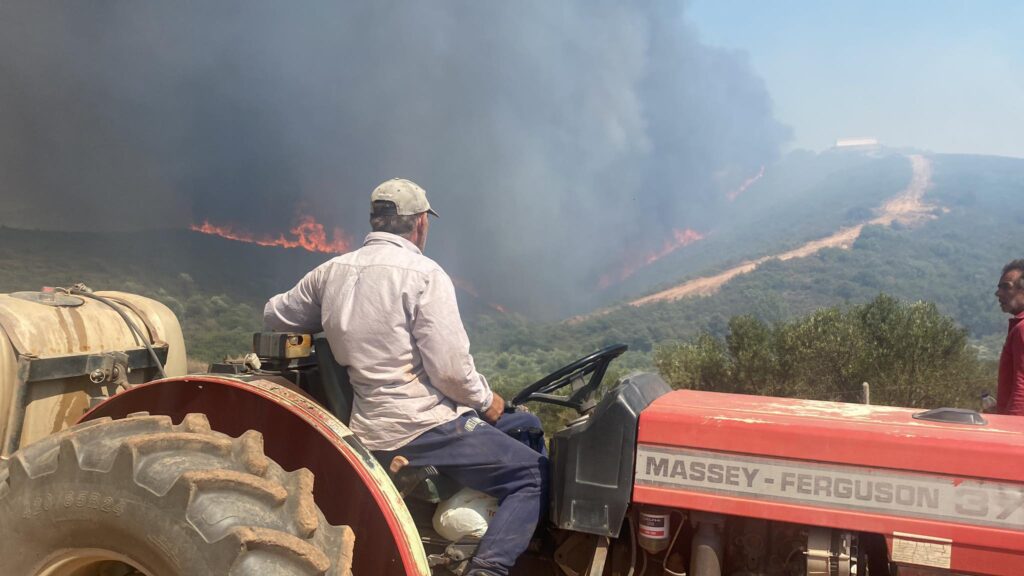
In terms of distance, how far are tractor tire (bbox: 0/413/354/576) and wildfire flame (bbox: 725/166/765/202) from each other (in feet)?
220

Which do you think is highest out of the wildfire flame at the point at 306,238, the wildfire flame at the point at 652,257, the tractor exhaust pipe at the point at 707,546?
the wildfire flame at the point at 652,257

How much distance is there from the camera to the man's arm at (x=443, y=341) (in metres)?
2.38

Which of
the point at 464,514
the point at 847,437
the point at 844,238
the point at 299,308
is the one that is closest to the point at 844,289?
the point at 844,238

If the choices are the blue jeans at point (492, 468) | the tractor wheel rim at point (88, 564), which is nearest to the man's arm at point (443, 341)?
the blue jeans at point (492, 468)

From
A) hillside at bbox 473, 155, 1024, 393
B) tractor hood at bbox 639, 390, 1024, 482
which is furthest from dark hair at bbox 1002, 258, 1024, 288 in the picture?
hillside at bbox 473, 155, 1024, 393

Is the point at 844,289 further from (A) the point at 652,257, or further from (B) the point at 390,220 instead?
(B) the point at 390,220

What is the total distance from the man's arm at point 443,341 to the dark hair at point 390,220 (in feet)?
0.92

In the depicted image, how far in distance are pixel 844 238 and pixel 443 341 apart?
5978 centimetres

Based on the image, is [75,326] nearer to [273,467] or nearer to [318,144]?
[273,467]

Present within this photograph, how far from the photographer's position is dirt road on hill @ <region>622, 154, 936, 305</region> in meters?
43.9

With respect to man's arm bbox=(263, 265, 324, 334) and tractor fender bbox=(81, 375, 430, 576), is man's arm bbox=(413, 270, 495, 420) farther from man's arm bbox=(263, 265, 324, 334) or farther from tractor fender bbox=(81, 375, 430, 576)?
man's arm bbox=(263, 265, 324, 334)

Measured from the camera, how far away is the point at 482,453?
2.45 meters

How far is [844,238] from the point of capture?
185 ft

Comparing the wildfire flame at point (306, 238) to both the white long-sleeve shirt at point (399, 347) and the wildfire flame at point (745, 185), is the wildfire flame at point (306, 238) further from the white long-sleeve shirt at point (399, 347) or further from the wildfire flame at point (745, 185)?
the wildfire flame at point (745, 185)
